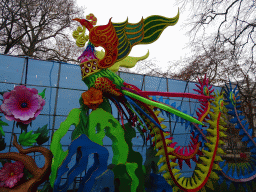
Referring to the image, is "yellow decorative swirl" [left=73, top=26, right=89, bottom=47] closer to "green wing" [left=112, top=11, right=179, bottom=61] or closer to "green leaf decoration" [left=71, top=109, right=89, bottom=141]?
"green wing" [left=112, top=11, right=179, bottom=61]

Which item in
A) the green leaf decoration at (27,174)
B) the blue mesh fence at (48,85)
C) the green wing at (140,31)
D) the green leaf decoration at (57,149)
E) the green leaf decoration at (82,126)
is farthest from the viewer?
the blue mesh fence at (48,85)

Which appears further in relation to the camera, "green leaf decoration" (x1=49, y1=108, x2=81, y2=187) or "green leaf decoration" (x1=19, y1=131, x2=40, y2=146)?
"green leaf decoration" (x1=19, y1=131, x2=40, y2=146)

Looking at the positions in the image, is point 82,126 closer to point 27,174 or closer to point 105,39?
point 27,174

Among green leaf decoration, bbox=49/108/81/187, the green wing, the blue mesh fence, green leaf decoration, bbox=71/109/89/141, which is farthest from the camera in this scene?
the blue mesh fence

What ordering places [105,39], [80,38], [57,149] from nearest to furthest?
[57,149] < [105,39] < [80,38]

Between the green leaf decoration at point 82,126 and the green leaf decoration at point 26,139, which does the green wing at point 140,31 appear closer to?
the green leaf decoration at point 82,126

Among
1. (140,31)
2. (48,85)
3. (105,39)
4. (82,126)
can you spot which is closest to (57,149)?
(82,126)

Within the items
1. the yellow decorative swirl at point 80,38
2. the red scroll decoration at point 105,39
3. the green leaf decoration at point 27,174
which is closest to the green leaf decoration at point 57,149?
the green leaf decoration at point 27,174

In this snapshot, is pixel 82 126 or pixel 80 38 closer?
pixel 82 126

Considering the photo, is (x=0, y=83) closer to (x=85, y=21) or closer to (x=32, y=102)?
(x=32, y=102)

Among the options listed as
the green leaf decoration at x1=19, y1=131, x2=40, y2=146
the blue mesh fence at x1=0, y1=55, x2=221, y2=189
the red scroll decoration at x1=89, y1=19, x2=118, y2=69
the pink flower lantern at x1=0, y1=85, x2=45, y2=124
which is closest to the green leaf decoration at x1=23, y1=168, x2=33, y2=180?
the green leaf decoration at x1=19, y1=131, x2=40, y2=146

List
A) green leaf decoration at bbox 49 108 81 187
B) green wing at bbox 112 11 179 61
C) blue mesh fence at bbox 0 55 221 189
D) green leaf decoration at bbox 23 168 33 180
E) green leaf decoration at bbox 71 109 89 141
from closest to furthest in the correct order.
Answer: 1. green leaf decoration at bbox 49 108 81 187
2. green leaf decoration at bbox 23 168 33 180
3. green leaf decoration at bbox 71 109 89 141
4. green wing at bbox 112 11 179 61
5. blue mesh fence at bbox 0 55 221 189

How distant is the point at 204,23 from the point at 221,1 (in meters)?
0.53

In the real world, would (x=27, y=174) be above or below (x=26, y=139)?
below
